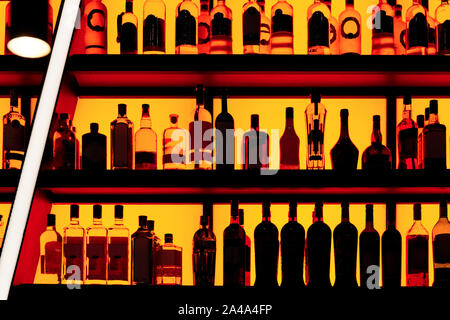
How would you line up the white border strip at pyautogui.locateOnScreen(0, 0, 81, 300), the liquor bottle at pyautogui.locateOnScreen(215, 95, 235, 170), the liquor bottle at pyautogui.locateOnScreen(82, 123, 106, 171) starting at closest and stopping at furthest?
the white border strip at pyautogui.locateOnScreen(0, 0, 81, 300) → the liquor bottle at pyautogui.locateOnScreen(215, 95, 235, 170) → the liquor bottle at pyautogui.locateOnScreen(82, 123, 106, 171)

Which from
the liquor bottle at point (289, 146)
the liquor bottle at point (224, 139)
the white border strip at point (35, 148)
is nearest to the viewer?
the white border strip at point (35, 148)

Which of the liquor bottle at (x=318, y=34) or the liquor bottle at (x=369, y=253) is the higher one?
the liquor bottle at (x=318, y=34)

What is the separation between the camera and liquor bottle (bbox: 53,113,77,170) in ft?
6.54

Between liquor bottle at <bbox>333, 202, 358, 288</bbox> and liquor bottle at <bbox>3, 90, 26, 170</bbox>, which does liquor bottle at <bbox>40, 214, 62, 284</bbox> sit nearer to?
liquor bottle at <bbox>3, 90, 26, 170</bbox>

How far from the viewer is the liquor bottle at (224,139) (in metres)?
1.83

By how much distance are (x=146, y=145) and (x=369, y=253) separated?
84cm

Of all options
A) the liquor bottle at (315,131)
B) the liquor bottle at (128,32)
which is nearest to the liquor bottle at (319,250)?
the liquor bottle at (315,131)

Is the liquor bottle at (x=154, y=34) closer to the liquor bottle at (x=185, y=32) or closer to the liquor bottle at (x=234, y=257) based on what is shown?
the liquor bottle at (x=185, y=32)

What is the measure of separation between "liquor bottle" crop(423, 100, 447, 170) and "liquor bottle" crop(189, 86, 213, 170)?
0.71m

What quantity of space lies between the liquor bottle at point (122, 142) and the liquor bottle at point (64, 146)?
0.50ft

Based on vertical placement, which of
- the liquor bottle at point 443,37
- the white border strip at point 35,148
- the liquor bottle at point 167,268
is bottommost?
the liquor bottle at point 167,268

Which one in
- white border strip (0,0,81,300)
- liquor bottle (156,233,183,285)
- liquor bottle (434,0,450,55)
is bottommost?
liquor bottle (156,233,183,285)

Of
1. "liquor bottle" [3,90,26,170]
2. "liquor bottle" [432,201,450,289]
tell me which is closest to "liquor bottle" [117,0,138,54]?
"liquor bottle" [3,90,26,170]
